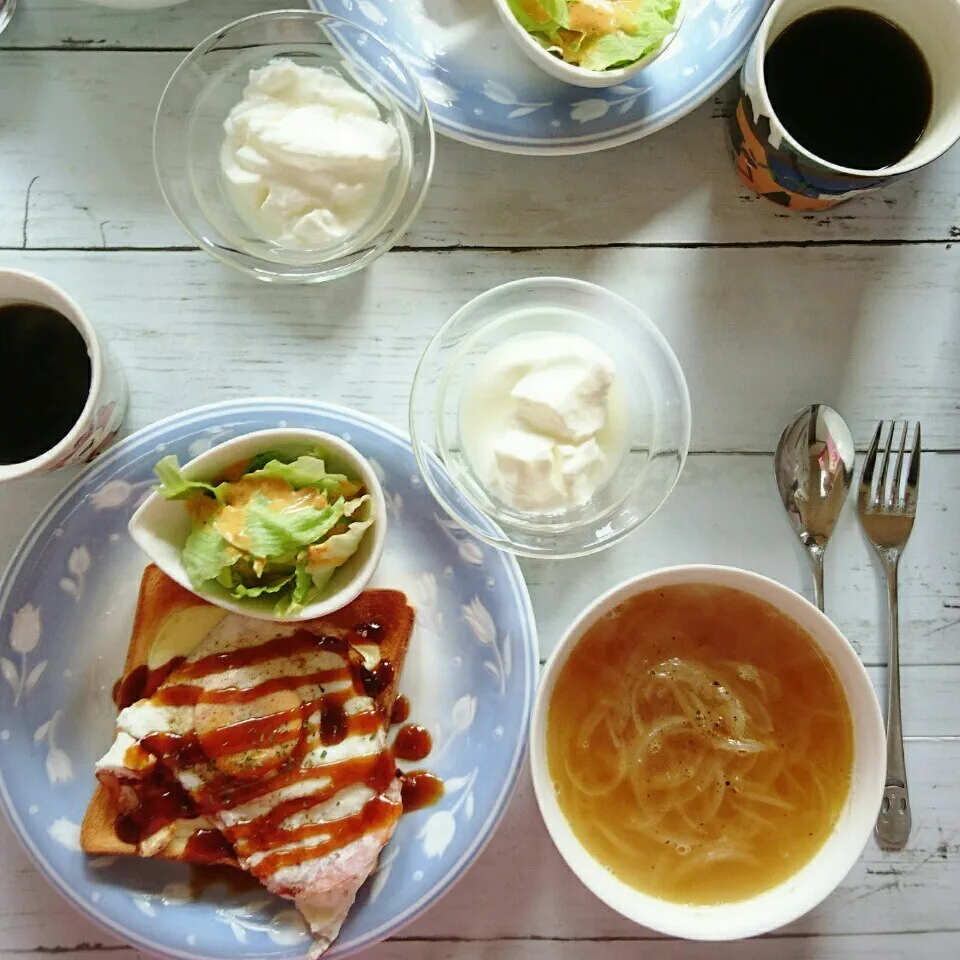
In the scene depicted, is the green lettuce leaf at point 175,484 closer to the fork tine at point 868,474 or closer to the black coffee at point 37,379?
the black coffee at point 37,379

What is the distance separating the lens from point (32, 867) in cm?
147

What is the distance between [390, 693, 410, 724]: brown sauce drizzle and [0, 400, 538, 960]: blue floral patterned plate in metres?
0.02

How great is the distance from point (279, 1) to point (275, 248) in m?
0.42

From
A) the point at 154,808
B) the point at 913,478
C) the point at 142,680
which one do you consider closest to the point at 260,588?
the point at 142,680

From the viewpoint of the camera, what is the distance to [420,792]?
1421mm

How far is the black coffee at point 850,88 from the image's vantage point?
1.34 m

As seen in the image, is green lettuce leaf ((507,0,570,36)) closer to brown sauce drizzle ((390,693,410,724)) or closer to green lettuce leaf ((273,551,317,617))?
green lettuce leaf ((273,551,317,617))

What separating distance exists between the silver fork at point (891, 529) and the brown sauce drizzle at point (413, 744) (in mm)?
752

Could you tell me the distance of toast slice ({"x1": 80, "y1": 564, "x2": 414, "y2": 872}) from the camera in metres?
1.36

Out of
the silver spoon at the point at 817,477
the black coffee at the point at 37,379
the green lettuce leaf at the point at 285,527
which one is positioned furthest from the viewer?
the silver spoon at the point at 817,477

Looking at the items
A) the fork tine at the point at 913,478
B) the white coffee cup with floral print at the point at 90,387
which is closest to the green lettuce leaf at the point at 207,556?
the white coffee cup with floral print at the point at 90,387

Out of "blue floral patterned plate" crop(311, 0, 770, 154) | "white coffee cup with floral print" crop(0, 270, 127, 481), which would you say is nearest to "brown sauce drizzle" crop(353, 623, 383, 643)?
"white coffee cup with floral print" crop(0, 270, 127, 481)

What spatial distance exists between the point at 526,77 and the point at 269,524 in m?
0.82

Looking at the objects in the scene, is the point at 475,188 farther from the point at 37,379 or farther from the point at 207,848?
the point at 207,848
